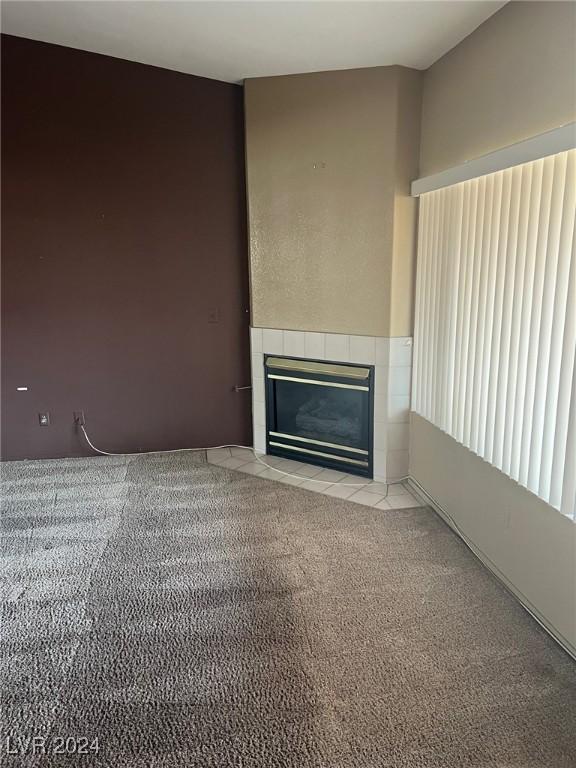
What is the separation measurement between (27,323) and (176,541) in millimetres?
2023

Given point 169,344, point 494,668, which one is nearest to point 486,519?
point 494,668

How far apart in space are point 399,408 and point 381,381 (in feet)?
0.72

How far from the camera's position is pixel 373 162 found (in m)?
3.23

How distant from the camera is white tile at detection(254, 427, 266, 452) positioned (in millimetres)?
4074

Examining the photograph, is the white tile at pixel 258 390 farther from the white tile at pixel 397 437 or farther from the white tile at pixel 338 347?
the white tile at pixel 397 437

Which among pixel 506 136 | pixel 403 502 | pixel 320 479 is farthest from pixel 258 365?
pixel 506 136

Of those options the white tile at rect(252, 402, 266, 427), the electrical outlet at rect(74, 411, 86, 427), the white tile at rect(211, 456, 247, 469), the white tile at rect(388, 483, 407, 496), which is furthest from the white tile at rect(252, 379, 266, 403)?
the electrical outlet at rect(74, 411, 86, 427)

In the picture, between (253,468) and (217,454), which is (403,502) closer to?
(253,468)

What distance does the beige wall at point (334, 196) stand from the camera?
10.5 feet

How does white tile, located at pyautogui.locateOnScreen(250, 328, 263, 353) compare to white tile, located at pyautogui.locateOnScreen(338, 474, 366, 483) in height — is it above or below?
above

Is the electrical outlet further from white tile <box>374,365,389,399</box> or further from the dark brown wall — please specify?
white tile <box>374,365,389,399</box>

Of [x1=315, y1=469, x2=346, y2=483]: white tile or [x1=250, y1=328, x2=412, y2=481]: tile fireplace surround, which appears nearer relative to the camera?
[x1=250, y1=328, x2=412, y2=481]: tile fireplace surround

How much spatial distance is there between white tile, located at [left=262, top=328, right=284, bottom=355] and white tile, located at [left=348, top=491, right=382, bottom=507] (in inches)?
45.8

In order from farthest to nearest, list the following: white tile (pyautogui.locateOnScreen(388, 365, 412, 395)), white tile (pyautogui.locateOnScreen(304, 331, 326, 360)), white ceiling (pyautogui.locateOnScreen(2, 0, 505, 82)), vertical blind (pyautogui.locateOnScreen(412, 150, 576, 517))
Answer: white tile (pyautogui.locateOnScreen(304, 331, 326, 360)) → white tile (pyautogui.locateOnScreen(388, 365, 412, 395)) → white ceiling (pyautogui.locateOnScreen(2, 0, 505, 82)) → vertical blind (pyautogui.locateOnScreen(412, 150, 576, 517))
